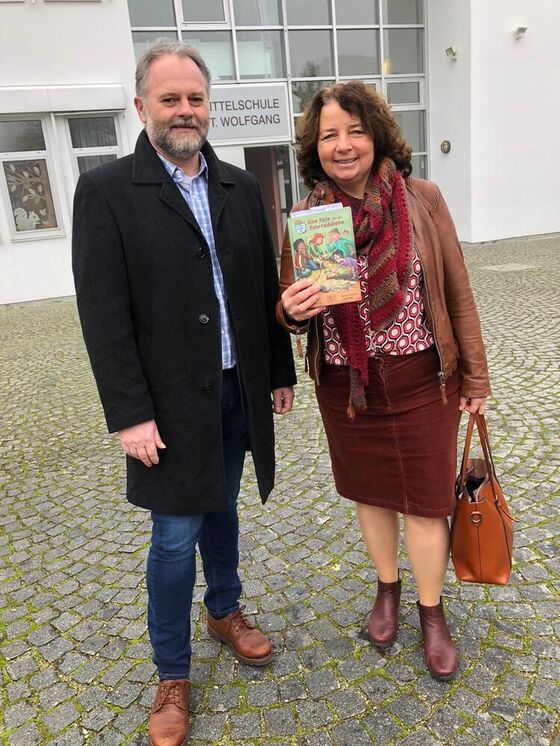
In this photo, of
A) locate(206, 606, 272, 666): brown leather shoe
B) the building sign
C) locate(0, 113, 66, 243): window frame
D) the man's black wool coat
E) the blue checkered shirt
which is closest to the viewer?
the man's black wool coat

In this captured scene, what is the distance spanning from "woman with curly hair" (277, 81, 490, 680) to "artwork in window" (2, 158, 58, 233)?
10744mm

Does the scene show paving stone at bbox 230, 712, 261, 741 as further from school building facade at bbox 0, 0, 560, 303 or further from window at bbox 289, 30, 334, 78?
window at bbox 289, 30, 334, 78

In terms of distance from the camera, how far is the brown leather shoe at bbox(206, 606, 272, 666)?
2371mm

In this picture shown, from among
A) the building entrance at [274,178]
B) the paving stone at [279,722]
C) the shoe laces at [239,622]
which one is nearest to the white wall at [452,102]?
the building entrance at [274,178]

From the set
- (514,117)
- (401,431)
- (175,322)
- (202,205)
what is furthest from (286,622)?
(514,117)

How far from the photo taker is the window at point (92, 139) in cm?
1138

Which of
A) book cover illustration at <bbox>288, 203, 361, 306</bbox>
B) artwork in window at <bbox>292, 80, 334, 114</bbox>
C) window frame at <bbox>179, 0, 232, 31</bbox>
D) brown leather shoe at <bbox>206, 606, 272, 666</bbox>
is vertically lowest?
brown leather shoe at <bbox>206, 606, 272, 666</bbox>

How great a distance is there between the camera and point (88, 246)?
1.79 metres

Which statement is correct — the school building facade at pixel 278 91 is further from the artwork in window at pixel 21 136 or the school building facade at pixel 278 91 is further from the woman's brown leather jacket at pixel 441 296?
the woman's brown leather jacket at pixel 441 296

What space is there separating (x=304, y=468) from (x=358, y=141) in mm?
2503

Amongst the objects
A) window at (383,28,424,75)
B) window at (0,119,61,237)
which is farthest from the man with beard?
window at (383,28,424,75)

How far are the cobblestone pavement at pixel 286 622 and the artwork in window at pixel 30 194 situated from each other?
822 cm

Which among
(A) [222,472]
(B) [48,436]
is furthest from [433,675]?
(B) [48,436]

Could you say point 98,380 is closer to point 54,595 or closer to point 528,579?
point 54,595
